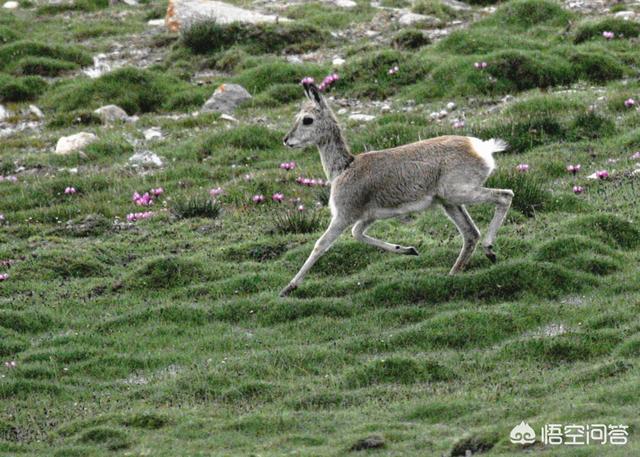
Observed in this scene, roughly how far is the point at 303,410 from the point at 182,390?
5.20ft

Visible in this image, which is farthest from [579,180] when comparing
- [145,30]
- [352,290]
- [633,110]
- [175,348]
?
[145,30]

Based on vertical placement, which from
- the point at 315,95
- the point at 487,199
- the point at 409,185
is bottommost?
the point at 487,199

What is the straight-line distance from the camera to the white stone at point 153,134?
79.9 ft

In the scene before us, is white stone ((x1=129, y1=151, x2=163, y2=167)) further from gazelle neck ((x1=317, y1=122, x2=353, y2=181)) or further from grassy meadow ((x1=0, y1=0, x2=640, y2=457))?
gazelle neck ((x1=317, y1=122, x2=353, y2=181))

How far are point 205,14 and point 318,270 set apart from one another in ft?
57.4

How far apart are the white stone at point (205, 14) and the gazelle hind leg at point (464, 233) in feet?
57.3

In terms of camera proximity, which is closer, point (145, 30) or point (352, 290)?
point (352, 290)

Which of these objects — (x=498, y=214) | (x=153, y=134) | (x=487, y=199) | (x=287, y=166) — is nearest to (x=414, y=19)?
(x=153, y=134)

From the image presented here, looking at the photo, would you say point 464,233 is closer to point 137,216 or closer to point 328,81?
point 137,216

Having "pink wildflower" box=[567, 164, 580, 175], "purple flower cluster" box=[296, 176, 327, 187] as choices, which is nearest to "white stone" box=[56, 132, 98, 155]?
"purple flower cluster" box=[296, 176, 327, 187]

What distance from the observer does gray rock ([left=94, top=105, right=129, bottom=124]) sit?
25.8m

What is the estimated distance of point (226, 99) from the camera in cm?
2616

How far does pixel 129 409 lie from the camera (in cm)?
1223

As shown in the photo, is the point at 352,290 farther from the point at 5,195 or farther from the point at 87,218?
the point at 5,195
